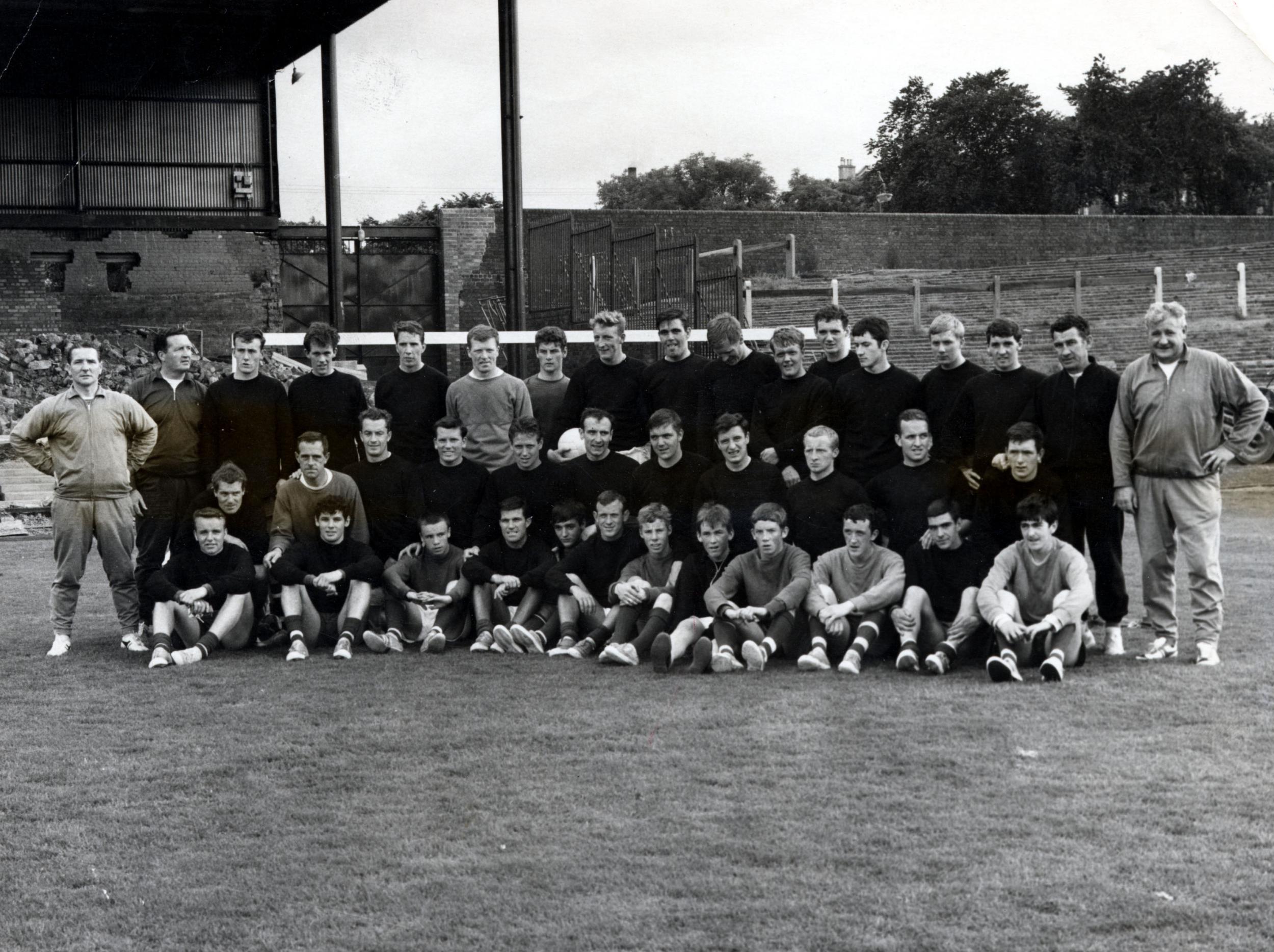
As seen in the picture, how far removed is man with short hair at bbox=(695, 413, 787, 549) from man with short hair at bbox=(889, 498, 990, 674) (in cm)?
79

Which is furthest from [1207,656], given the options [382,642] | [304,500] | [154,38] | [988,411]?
[154,38]

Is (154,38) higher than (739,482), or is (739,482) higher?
(154,38)

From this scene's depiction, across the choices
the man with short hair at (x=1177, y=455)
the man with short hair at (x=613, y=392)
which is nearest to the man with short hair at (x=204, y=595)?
the man with short hair at (x=613, y=392)

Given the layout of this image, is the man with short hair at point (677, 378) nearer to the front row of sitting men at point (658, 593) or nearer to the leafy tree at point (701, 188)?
the front row of sitting men at point (658, 593)

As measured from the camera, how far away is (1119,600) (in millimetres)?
8125

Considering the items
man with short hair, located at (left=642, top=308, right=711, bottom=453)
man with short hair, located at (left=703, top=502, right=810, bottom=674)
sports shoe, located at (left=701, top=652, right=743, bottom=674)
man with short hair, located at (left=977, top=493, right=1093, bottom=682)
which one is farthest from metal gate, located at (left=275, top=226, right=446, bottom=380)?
man with short hair, located at (left=977, top=493, right=1093, bottom=682)

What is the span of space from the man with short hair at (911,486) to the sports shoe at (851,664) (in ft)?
2.63

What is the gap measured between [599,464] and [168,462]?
260cm

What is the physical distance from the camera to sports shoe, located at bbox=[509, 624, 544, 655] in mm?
8609

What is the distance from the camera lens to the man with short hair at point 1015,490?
7.96 meters

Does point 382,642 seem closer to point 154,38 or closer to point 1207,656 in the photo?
point 1207,656

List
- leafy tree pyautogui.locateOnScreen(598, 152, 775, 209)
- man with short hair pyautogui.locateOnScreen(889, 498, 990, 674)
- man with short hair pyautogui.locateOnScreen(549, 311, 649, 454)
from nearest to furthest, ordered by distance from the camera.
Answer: man with short hair pyautogui.locateOnScreen(889, 498, 990, 674) → man with short hair pyautogui.locateOnScreen(549, 311, 649, 454) → leafy tree pyautogui.locateOnScreen(598, 152, 775, 209)

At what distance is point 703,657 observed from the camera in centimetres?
781

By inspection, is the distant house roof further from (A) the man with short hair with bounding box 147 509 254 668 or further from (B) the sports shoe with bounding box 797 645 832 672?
(B) the sports shoe with bounding box 797 645 832 672
